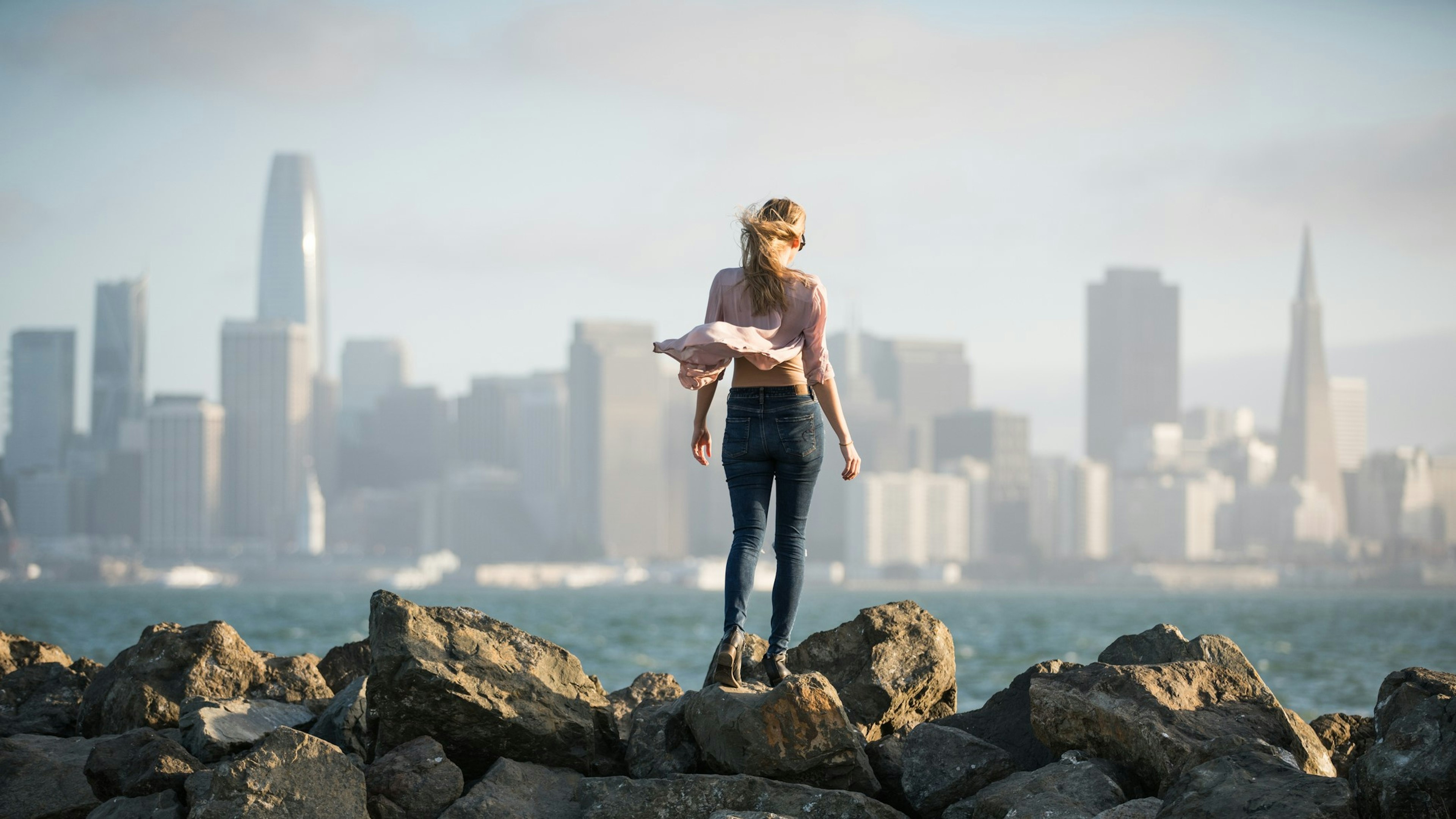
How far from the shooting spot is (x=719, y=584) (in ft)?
655

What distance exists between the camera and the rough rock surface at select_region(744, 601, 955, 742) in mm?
6707

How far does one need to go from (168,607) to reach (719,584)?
123 m

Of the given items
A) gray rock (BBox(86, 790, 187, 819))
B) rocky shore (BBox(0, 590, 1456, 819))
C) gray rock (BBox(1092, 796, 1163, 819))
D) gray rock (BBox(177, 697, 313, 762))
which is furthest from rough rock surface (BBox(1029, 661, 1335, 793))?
gray rock (BBox(86, 790, 187, 819))

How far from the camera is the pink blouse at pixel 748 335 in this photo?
6.33m

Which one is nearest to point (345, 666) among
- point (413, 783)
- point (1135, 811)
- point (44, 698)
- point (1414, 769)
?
point (44, 698)

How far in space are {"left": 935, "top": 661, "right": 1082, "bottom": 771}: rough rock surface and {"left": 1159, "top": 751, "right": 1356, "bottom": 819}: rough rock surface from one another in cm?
100

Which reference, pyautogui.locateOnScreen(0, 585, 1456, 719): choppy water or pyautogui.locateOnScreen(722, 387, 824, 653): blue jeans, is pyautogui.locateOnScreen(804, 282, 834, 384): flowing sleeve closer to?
pyautogui.locateOnScreen(722, 387, 824, 653): blue jeans

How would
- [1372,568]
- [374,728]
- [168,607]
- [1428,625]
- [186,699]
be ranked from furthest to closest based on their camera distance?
[1372,568] < [168,607] < [1428,625] < [186,699] < [374,728]

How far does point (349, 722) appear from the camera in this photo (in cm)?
648

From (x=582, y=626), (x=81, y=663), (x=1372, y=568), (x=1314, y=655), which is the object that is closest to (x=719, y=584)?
(x=1372, y=568)

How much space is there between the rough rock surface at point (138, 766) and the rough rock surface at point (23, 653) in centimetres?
276

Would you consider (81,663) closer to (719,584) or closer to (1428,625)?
(1428,625)

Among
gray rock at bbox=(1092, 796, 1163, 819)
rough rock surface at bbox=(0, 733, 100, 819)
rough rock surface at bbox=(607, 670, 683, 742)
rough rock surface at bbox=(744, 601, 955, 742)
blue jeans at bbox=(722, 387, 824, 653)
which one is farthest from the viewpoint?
rough rock surface at bbox=(607, 670, 683, 742)

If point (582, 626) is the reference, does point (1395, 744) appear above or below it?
above
